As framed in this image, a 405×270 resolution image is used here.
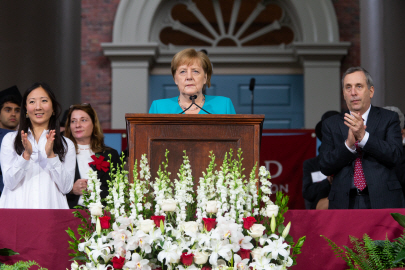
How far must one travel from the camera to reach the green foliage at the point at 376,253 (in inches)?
95.3

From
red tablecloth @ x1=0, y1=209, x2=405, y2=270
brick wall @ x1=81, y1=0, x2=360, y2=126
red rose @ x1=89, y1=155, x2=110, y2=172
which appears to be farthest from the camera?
brick wall @ x1=81, y1=0, x2=360, y2=126

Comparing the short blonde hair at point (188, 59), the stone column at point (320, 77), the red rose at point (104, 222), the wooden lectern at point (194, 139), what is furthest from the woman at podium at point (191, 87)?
the stone column at point (320, 77)

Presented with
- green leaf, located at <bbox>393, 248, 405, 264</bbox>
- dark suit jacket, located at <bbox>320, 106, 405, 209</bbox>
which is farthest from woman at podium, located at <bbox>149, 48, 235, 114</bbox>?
green leaf, located at <bbox>393, 248, 405, 264</bbox>

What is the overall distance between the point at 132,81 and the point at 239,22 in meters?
2.20

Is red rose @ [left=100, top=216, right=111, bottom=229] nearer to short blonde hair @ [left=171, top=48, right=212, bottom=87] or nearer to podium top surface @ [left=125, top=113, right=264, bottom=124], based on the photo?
podium top surface @ [left=125, top=113, right=264, bottom=124]

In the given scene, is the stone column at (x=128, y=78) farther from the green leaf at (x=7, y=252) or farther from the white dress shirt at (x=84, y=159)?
the green leaf at (x=7, y=252)

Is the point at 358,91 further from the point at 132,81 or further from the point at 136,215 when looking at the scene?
the point at 132,81

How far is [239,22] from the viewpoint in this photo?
30.8ft

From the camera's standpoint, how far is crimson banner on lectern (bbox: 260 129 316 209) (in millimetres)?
6152

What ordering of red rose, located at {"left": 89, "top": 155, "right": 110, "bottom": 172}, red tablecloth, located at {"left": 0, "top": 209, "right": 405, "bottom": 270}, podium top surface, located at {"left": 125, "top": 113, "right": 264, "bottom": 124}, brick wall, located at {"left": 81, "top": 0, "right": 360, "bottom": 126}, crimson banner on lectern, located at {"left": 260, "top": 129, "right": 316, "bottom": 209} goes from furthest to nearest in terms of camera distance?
1. brick wall, located at {"left": 81, "top": 0, "right": 360, "bottom": 126}
2. crimson banner on lectern, located at {"left": 260, "top": 129, "right": 316, "bottom": 209}
3. red rose, located at {"left": 89, "top": 155, "right": 110, "bottom": 172}
4. red tablecloth, located at {"left": 0, "top": 209, "right": 405, "bottom": 270}
5. podium top surface, located at {"left": 125, "top": 113, "right": 264, "bottom": 124}

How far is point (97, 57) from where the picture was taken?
907 cm

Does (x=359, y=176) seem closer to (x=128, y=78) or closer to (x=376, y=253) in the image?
(x=376, y=253)

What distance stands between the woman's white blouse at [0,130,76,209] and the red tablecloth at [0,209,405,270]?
49 cm

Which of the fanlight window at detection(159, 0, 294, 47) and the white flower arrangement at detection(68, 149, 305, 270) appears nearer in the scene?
the white flower arrangement at detection(68, 149, 305, 270)
